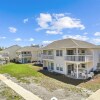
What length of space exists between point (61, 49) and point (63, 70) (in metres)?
3.80

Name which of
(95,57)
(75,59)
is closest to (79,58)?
(75,59)

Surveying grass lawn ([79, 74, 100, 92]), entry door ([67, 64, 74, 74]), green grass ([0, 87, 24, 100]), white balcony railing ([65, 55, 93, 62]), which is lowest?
grass lawn ([79, 74, 100, 92])

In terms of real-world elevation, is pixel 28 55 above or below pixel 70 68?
Result: above

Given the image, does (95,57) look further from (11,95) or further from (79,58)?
(11,95)

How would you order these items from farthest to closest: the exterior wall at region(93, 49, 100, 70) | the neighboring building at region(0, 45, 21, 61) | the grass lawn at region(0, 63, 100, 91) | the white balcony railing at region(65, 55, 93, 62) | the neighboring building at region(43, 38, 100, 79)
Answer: the neighboring building at region(0, 45, 21, 61)
the exterior wall at region(93, 49, 100, 70)
the neighboring building at region(43, 38, 100, 79)
the white balcony railing at region(65, 55, 93, 62)
the grass lawn at region(0, 63, 100, 91)

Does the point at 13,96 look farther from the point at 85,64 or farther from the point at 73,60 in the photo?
the point at 85,64

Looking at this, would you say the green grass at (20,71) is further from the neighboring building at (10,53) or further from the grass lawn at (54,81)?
the neighboring building at (10,53)

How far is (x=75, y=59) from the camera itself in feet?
92.8

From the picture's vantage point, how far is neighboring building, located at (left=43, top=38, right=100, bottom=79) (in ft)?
92.8

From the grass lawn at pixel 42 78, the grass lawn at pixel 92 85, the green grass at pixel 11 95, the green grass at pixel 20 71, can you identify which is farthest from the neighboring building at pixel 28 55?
the green grass at pixel 11 95

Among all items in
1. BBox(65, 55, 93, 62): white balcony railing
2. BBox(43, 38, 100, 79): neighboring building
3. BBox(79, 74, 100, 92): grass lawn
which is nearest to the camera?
BBox(79, 74, 100, 92): grass lawn

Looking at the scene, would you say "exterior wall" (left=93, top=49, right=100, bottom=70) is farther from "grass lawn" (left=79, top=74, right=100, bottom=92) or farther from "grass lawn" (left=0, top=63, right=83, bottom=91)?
"grass lawn" (left=0, top=63, right=83, bottom=91)

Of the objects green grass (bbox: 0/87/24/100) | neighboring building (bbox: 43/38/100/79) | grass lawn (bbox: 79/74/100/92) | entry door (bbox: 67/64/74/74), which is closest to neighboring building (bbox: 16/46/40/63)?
neighboring building (bbox: 43/38/100/79)

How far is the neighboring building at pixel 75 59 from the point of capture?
28.3 meters
